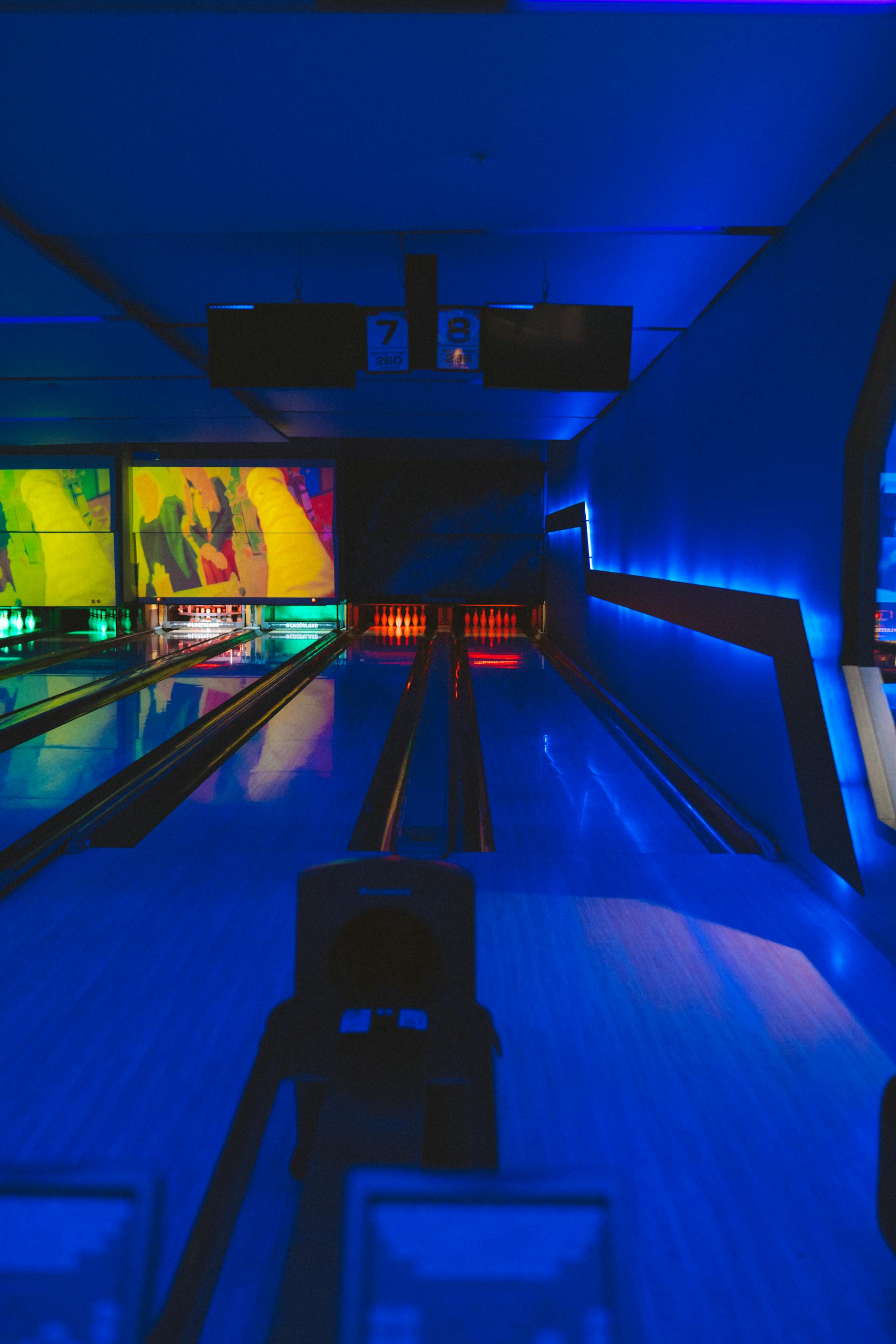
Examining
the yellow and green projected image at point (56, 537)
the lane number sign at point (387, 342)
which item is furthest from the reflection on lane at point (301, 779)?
the yellow and green projected image at point (56, 537)

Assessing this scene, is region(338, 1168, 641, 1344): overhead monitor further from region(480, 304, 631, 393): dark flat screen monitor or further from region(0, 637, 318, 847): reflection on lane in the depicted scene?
region(480, 304, 631, 393): dark flat screen monitor

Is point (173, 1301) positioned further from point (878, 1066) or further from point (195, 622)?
point (195, 622)

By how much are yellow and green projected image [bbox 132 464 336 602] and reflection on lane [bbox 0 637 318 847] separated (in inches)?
123

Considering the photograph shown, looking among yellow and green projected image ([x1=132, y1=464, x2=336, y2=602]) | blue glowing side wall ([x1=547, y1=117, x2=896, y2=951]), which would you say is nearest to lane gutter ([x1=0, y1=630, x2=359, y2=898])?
blue glowing side wall ([x1=547, y1=117, x2=896, y2=951])

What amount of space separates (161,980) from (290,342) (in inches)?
123

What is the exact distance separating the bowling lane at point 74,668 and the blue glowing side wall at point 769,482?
Answer: 4683mm

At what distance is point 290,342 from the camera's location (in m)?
4.34

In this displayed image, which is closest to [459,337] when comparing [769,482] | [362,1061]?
[769,482]

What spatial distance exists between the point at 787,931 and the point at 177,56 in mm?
3199

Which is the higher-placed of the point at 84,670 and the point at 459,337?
the point at 459,337

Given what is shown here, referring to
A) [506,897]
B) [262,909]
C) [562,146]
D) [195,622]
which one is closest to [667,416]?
[562,146]

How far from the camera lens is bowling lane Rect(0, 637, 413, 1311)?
6.01ft

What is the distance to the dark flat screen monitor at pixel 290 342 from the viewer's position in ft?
14.1

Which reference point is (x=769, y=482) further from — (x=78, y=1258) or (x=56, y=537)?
(x=56, y=537)
